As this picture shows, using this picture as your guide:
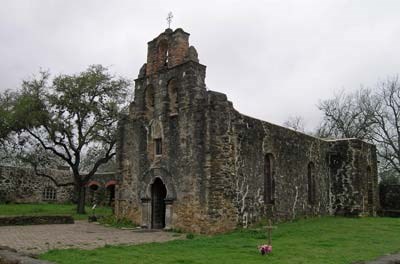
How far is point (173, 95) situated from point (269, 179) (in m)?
5.67

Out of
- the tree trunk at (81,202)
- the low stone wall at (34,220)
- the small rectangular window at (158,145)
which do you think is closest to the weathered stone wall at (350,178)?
the small rectangular window at (158,145)

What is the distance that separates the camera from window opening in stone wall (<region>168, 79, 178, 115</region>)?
1817 cm

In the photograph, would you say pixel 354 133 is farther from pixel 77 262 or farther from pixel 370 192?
pixel 77 262

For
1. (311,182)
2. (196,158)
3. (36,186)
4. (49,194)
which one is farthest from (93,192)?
(196,158)

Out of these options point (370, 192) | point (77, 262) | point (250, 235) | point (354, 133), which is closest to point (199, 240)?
point (250, 235)

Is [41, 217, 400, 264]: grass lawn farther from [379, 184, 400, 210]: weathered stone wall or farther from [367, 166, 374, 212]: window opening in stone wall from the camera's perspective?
[379, 184, 400, 210]: weathered stone wall

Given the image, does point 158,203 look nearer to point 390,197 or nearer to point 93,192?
point 390,197

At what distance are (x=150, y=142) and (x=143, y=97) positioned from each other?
228cm

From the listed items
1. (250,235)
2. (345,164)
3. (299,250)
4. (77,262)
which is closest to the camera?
(77,262)

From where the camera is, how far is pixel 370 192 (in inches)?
1021

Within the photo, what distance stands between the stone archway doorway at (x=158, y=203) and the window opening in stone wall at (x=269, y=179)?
4.46 m

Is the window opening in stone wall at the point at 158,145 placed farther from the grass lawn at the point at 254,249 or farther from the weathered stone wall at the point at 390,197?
the weathered stone wall at the point at 390,197

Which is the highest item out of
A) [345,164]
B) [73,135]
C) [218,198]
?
[73,135]

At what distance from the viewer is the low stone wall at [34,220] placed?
18.6 meters
